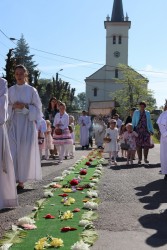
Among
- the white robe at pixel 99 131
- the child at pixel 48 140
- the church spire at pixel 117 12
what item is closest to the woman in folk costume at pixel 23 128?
the child at pixel 48 140

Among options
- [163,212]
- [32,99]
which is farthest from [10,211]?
[32,99]

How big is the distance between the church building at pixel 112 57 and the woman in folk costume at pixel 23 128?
95037 mm

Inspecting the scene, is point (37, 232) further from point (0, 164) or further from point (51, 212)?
point (0, 164)

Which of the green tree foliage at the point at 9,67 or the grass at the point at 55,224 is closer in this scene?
the grass at the point at 55,224

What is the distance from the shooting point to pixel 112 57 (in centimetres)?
10631

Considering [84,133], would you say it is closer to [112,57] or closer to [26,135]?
[26,135]

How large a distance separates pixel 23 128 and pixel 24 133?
10cm

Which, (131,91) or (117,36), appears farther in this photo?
(117,36)

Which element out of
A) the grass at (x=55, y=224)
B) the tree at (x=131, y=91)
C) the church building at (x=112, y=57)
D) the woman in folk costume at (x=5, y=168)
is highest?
the church building at (x=112, y=57)

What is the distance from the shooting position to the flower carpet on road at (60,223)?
5176 mm

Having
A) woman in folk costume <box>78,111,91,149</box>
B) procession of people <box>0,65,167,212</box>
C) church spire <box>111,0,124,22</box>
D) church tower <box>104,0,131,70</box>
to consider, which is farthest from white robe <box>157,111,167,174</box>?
church spire <box>111,0,124,22</box>

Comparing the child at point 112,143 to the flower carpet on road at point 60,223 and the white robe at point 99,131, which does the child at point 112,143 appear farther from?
the white robe at point 99,131

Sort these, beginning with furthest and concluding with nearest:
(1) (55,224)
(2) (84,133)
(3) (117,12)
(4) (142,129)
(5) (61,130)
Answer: (3) (117,12)
(2) (84,133)
(4) (142,129)
(5) (61,130)
(1) (55,224)

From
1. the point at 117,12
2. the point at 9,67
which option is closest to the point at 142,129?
the point at 9,67
